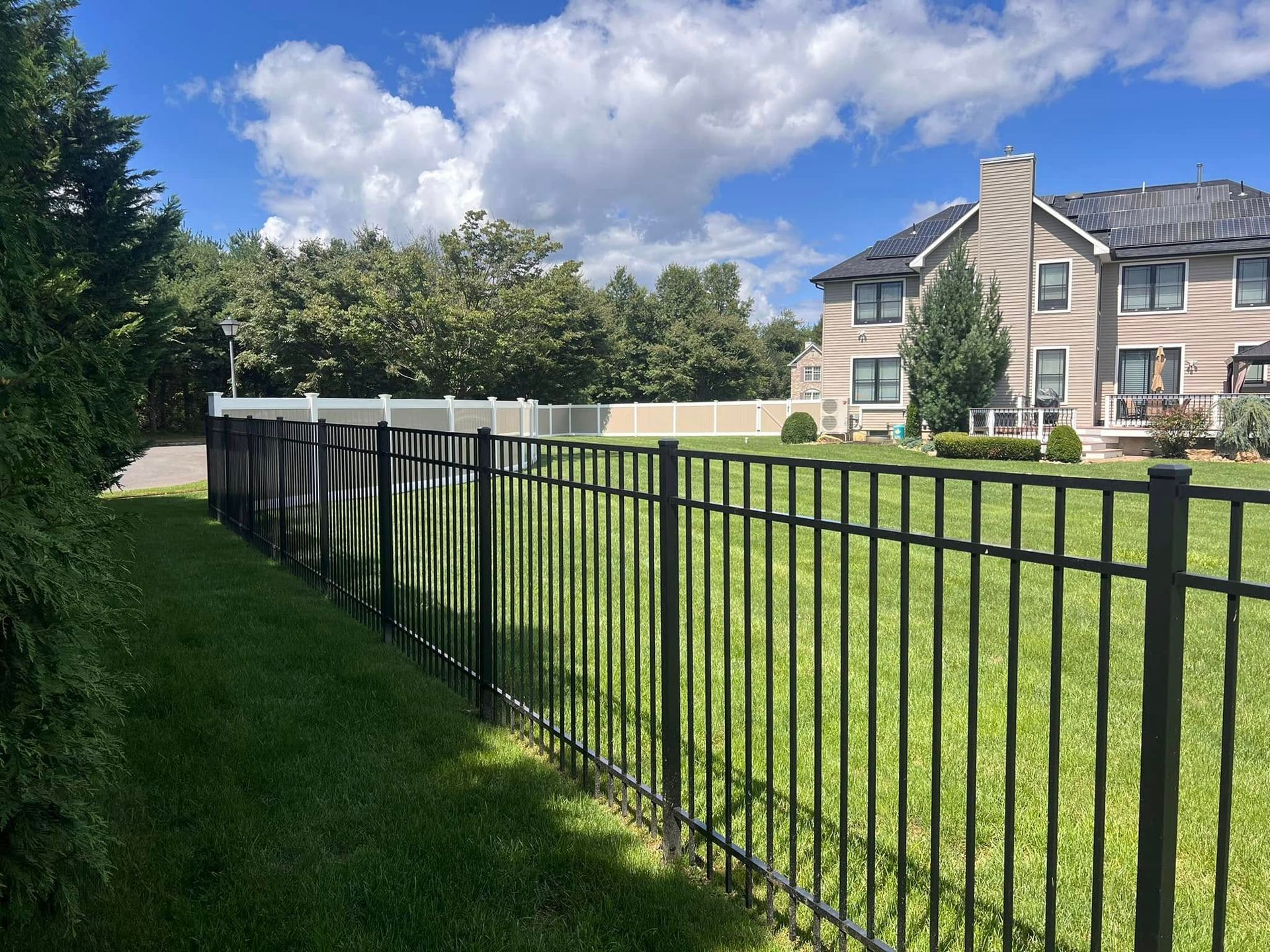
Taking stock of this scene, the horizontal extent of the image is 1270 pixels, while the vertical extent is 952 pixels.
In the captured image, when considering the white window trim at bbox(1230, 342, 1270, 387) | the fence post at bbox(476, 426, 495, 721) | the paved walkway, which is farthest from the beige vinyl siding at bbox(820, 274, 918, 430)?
the fence post at bbox(476, 426, 495, 721)

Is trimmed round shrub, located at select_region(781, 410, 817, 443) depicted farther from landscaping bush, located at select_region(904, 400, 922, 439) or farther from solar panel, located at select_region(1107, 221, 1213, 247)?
solar panel, located at select_region(1107, 221, 1213, 247)

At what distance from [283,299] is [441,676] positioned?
35677 millimetres

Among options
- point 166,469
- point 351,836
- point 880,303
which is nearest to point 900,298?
point 880,303

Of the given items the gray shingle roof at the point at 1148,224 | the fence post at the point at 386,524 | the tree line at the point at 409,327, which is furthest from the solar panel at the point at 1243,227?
the fence post at the point at 386,524

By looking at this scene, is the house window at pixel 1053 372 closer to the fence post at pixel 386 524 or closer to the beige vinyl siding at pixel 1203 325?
the beige vinyl siding at pixel 1203 325

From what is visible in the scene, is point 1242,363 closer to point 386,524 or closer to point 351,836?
point 386,524

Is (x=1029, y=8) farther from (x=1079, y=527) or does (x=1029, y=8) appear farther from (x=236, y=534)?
(x=236, y=534)

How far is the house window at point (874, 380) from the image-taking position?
28.0 m

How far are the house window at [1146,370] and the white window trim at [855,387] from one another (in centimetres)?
661

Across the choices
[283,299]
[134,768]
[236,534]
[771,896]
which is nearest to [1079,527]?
[771,896]

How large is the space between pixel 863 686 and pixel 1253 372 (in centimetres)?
2623

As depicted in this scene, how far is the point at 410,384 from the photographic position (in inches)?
1403

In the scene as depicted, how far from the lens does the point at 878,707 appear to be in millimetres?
4445

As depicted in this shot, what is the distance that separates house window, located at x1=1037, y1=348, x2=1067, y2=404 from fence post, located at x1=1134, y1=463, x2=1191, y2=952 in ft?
87.3
